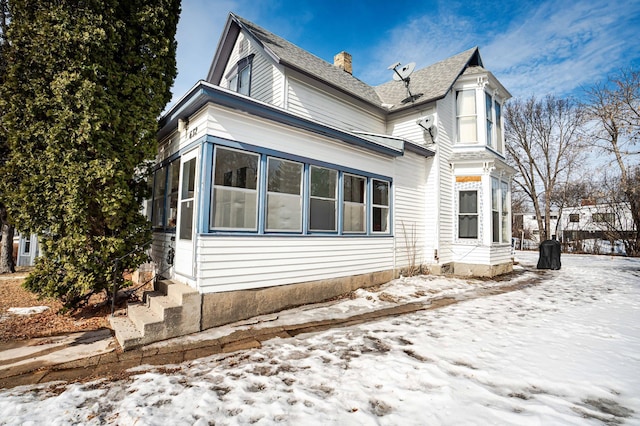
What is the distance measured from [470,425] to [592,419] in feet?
3.55

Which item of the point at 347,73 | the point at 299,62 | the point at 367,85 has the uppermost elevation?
the point at 347,73

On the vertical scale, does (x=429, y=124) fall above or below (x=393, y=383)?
above

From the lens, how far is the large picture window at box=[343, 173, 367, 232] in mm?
7751

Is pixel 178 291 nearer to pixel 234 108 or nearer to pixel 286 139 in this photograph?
pixel 234 108

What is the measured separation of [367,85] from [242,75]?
5.59m

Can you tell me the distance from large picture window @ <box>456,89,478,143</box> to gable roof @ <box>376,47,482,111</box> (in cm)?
87

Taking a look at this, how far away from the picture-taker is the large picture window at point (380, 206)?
8.54 meters

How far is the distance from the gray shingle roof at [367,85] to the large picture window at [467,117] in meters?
0.90

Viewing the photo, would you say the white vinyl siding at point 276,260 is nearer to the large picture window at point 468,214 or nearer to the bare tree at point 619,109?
the large picture window at point 468,214

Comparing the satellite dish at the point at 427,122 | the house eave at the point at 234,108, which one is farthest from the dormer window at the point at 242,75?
the satellite dish at the point at 427,122

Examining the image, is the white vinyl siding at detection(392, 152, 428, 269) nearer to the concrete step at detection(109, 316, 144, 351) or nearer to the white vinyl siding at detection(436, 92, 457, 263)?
the white vinyl siding at detection(436, 92, 457, 263)

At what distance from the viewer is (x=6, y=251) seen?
1097 centimetres

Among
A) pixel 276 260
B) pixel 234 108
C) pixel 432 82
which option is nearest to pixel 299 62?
pixel 234 108

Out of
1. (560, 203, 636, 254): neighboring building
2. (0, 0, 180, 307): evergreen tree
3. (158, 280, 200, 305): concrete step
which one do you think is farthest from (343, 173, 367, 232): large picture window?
(560, 203, 636, 254): neighboring building
